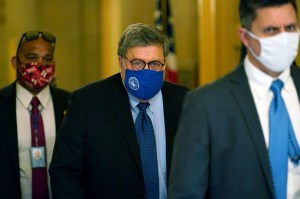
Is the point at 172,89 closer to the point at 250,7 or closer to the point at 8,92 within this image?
the point at 250,7

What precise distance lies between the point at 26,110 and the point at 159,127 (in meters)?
1.27

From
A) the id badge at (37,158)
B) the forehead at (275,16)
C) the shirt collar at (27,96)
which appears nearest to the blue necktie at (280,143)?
the forehead at (275,16)

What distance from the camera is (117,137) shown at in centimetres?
360

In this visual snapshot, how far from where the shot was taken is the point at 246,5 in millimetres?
2791

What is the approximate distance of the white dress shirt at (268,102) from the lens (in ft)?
9.03

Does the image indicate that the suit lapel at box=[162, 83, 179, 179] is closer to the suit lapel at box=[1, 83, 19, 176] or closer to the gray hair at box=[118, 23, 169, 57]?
the gray hair at box=[118, 23, 169, 57]

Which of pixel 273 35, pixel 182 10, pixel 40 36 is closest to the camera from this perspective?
pixel 273 35

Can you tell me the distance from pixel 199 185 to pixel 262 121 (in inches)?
13.8

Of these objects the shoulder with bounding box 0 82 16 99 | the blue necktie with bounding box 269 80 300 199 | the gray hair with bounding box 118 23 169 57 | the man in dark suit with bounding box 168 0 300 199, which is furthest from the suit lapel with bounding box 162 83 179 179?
the shoulder with bounding box 0 82 16 99

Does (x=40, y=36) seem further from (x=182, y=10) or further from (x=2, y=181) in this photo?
(x=182, y=10)

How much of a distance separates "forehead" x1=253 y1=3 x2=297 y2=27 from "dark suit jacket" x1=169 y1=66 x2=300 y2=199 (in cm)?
29

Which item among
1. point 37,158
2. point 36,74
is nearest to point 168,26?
point 36,74

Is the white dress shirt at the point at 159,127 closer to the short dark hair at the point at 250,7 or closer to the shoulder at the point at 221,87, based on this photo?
the shoulder at the point at 221,87

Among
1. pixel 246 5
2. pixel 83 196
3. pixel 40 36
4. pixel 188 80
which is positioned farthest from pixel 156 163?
pixel 188 80
